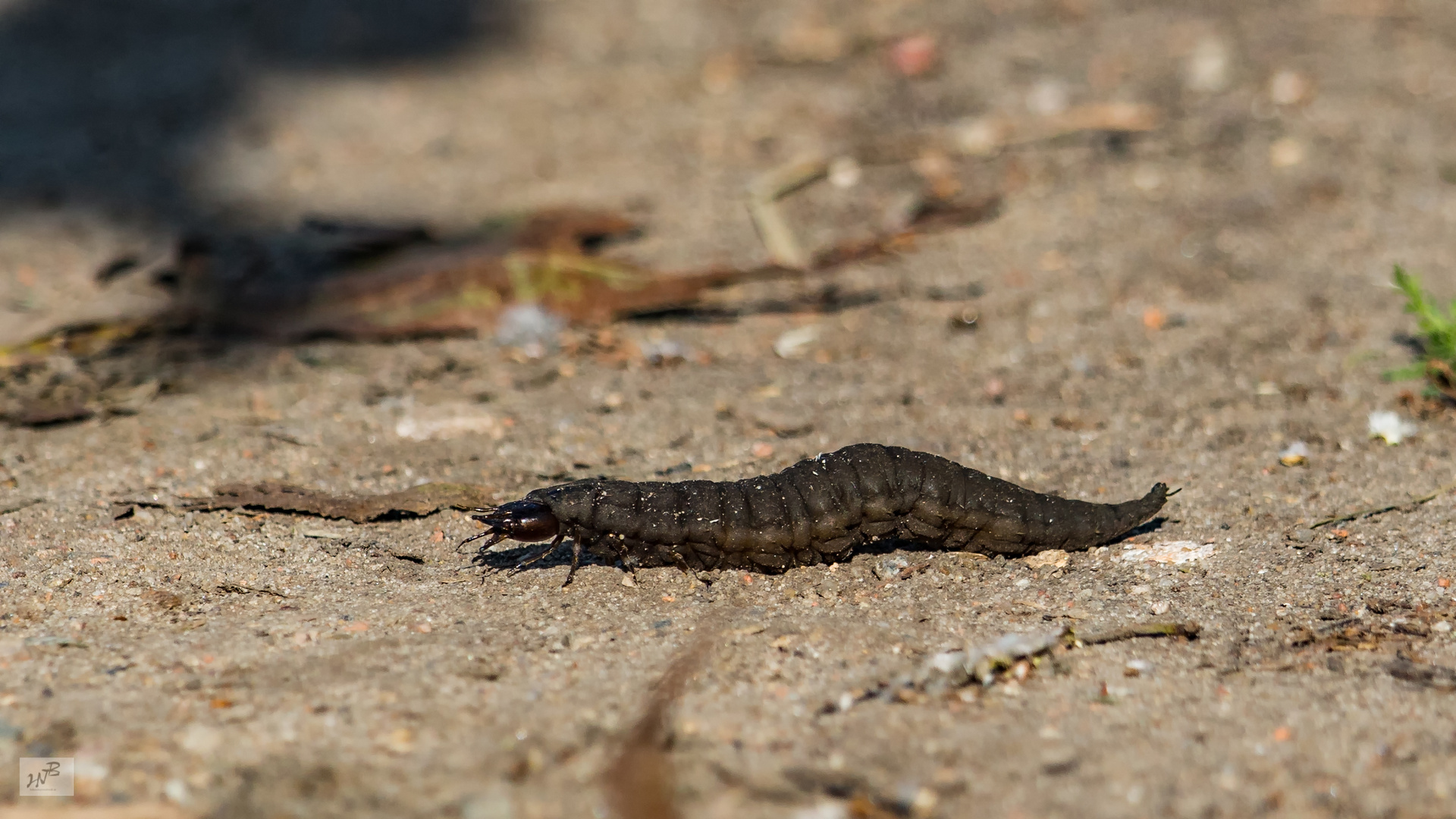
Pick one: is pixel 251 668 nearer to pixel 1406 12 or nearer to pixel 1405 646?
pixel 1405 646

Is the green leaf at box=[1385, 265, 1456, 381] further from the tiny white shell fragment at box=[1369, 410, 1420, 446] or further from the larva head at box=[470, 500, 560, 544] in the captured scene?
the larva head at box=[470, 500, 560, 544]

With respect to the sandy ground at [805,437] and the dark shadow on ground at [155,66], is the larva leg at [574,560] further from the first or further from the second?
the dark shadow on ground at [155,66]

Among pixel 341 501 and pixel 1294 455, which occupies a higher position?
pixel 341 501

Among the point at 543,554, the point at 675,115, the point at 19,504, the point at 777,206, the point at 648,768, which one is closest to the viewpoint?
the point at 648,768

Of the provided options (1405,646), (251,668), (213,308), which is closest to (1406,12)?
(1405,646)

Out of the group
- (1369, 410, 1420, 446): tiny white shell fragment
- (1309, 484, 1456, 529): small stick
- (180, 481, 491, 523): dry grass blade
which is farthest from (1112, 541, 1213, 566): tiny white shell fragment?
(180, 481, 491, 523): dry grass blade

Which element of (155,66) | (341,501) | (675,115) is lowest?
(341,501)

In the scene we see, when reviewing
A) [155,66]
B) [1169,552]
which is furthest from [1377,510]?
[155,66]

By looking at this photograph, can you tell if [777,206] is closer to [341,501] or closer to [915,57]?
[915,57]
